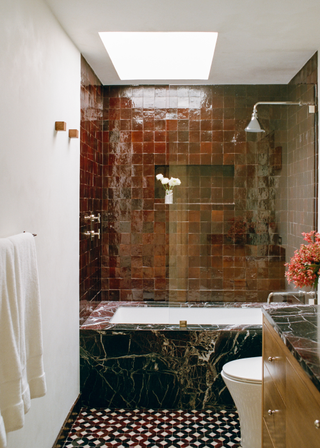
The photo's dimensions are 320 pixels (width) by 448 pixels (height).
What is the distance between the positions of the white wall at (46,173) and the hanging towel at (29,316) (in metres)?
0.13

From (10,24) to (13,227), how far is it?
910mm

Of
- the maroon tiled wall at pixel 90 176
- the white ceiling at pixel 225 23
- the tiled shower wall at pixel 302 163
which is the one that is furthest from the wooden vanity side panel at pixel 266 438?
the white ceiling at pixel 225 23

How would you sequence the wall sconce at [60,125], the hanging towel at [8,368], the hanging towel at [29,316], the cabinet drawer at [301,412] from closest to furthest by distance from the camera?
the cabinet drawer at [301,412], the hanging towel at [8,368], the hanging towel at [29,316], the wall sconce at [60,125]

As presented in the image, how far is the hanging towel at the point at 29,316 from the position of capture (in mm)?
1635

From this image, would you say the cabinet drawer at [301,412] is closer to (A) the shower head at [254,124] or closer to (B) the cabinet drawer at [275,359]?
(B) the cabinet drawer at [275,359]

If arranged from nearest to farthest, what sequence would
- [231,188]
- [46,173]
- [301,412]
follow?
[301,412] < [46,173] < [231,188]

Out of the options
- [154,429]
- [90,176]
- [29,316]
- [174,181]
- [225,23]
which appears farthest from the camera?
[90,176]

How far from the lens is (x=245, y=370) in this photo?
2.54 metres

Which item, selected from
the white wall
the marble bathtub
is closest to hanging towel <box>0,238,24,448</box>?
the white wall

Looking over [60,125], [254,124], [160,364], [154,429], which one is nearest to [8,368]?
[60,125]

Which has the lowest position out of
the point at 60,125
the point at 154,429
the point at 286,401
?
the point at 154,429

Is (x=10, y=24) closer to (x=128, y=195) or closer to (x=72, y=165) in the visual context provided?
(x=72, y=165)

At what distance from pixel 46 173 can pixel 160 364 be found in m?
1.70

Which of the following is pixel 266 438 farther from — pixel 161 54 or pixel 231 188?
pixel 161 54
